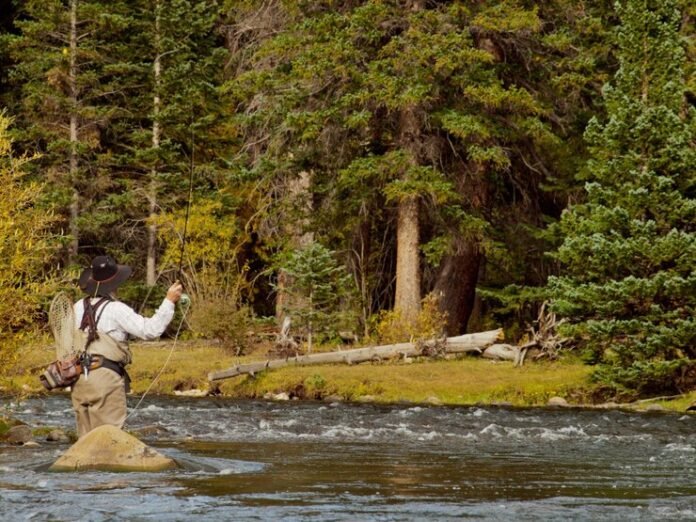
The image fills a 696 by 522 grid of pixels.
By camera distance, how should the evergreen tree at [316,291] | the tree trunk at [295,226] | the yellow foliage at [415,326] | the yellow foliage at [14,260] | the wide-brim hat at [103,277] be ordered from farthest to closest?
the tree trunk at [295,226] < the evergreen tree at [316,291] < the yellow foliage at [415,326] < the yellow foliage at [14,260] < the wide-brim hat at [103,277]

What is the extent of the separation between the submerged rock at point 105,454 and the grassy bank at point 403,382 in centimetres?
1046

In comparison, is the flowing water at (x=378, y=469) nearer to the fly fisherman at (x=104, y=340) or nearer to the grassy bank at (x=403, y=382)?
the fly fisherman at (x=104, y=340)

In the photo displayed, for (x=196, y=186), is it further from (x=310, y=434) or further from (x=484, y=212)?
(x=310, y=434)

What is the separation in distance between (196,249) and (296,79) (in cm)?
781

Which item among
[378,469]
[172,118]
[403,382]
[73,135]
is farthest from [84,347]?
[73,135]

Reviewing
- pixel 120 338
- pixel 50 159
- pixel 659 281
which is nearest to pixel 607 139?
pixel 659 281

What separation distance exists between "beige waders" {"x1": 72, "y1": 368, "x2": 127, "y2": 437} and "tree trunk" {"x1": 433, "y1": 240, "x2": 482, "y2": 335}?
764 inches

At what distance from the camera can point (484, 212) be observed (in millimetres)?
29906

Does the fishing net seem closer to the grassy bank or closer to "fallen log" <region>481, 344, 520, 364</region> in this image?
the grassy bank

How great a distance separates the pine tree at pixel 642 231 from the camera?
21.6 metres

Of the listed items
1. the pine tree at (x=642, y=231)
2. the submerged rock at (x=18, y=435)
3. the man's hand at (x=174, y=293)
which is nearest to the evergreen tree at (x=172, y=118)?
the pine tree at (x=642, y=231)

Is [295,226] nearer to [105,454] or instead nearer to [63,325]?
[63,325]

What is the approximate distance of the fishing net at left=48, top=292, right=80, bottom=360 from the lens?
1136 centimetres

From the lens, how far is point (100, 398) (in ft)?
37.8
